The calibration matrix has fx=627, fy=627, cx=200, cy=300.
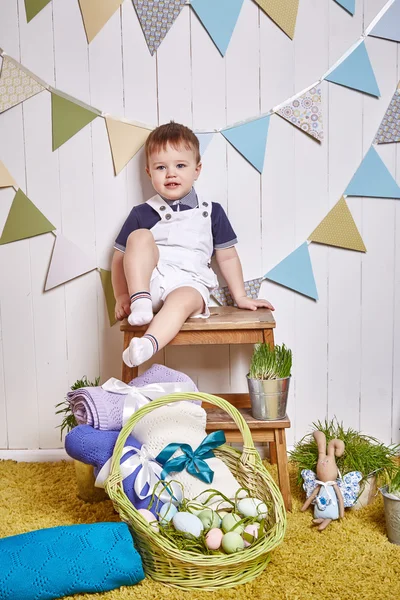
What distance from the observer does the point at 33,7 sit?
207 centimetres

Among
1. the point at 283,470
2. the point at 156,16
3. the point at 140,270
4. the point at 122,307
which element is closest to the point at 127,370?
the point at 122,307

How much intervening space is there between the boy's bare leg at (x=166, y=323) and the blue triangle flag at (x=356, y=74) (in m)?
0.85

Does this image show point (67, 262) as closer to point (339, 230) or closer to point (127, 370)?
point (127, 370)

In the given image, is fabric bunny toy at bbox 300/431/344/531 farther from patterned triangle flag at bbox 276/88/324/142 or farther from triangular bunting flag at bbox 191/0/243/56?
triangular bunting flag at bbox 191/0/243/56

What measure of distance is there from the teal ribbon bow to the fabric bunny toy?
364 millimetres

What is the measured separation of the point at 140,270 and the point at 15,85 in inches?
31.5

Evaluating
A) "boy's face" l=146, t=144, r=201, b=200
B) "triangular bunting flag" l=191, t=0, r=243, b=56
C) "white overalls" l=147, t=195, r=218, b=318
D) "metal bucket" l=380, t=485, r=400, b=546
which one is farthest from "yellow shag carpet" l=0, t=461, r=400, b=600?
"triangular bunting flag" l=191, t=0, r=243, b=56

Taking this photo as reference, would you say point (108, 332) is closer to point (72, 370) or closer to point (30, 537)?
point (72, 370)

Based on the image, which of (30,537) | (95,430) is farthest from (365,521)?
(30,537)

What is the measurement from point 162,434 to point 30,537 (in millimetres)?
376

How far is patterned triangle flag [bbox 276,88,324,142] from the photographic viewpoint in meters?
2.05

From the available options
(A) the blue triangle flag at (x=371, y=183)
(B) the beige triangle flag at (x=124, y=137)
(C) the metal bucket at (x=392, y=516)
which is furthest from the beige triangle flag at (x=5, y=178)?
(C) the metal bucket at (x=392, y=516)

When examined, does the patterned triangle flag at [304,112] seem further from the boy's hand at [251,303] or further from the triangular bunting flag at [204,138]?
the boy's hand at [251,303]

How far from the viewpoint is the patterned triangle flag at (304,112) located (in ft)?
6.74
